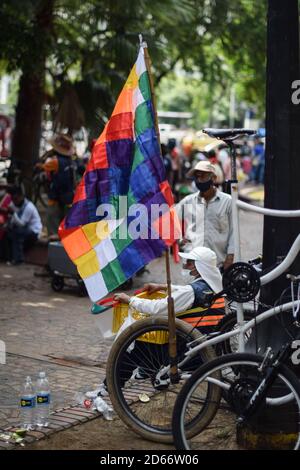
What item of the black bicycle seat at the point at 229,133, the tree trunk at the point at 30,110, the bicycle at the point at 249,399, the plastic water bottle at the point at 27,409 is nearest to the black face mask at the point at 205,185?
the black bicycle seat at the point at 229,133

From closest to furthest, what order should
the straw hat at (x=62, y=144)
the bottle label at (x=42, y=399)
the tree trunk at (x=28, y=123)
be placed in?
the bottle label at (x=42, y=399) → the straw hat at (x=62, y=144) → the tree trunk at (x=28, y=123)

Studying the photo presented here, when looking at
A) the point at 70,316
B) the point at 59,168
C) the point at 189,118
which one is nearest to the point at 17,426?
the point at 70,316

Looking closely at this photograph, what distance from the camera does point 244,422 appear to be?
18.4 feet

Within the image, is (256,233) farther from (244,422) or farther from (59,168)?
(244,422)

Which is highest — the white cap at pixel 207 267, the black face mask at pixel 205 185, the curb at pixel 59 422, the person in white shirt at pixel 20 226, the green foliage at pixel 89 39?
the green foliage at pixel 89 39

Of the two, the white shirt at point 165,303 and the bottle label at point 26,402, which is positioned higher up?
the white shirt at point 165,303

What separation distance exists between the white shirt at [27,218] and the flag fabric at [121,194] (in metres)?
8.45

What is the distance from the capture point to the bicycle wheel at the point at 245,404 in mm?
5422

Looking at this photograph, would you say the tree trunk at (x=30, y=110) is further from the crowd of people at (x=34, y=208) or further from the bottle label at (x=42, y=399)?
the bottle label at (x=42, y=399)

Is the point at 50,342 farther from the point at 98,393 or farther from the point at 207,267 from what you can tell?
the point at 207,267

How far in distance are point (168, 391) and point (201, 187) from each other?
9.20 ft

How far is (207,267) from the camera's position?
664 centimetres

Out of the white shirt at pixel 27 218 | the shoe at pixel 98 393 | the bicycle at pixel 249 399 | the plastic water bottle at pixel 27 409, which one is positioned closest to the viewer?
the bicycle at pixel 249 399

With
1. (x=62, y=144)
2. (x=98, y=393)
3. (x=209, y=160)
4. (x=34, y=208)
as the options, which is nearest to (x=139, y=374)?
(x=98, y=393)
